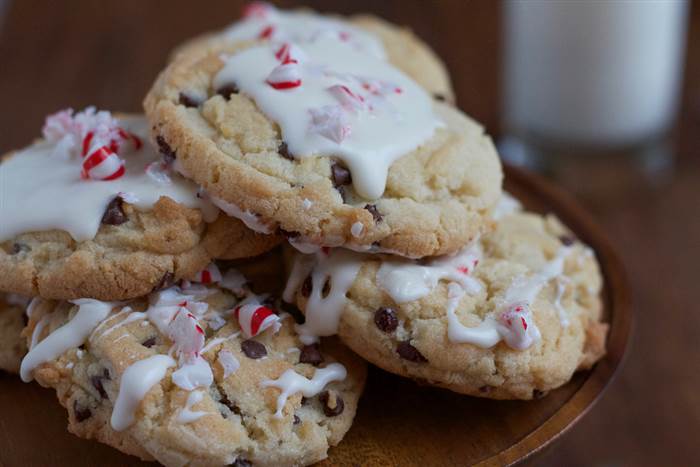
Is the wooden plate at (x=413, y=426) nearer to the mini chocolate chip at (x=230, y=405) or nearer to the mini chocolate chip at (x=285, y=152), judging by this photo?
the mini chocolate chip at (x=230, y=405)

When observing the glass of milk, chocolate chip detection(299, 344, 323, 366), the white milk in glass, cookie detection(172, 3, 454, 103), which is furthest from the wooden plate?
the white milk in glass

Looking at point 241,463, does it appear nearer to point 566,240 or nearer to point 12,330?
point 12,330

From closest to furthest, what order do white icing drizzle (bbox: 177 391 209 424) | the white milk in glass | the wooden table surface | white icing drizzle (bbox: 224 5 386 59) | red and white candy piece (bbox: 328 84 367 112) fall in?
white icing drizzle (bbox: 177 391 209 424) < red and white candy piece (bbox: 328 84 367 112) < white icing drizzle (bbox: 224 5 386 59) < the wooden table surface < the white milk in glass

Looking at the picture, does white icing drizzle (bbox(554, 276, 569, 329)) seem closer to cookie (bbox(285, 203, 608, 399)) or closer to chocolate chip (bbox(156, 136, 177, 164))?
cookie (bbox(285, 203, 608, 399))

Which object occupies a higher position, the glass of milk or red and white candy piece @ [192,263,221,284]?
red and white candy piece @ [192,263,221,284]

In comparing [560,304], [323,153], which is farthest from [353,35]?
[560,304]

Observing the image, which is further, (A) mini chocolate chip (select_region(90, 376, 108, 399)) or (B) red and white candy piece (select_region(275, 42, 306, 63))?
(B) red and white candy piece (select_region(275, 42, 306, 63))
